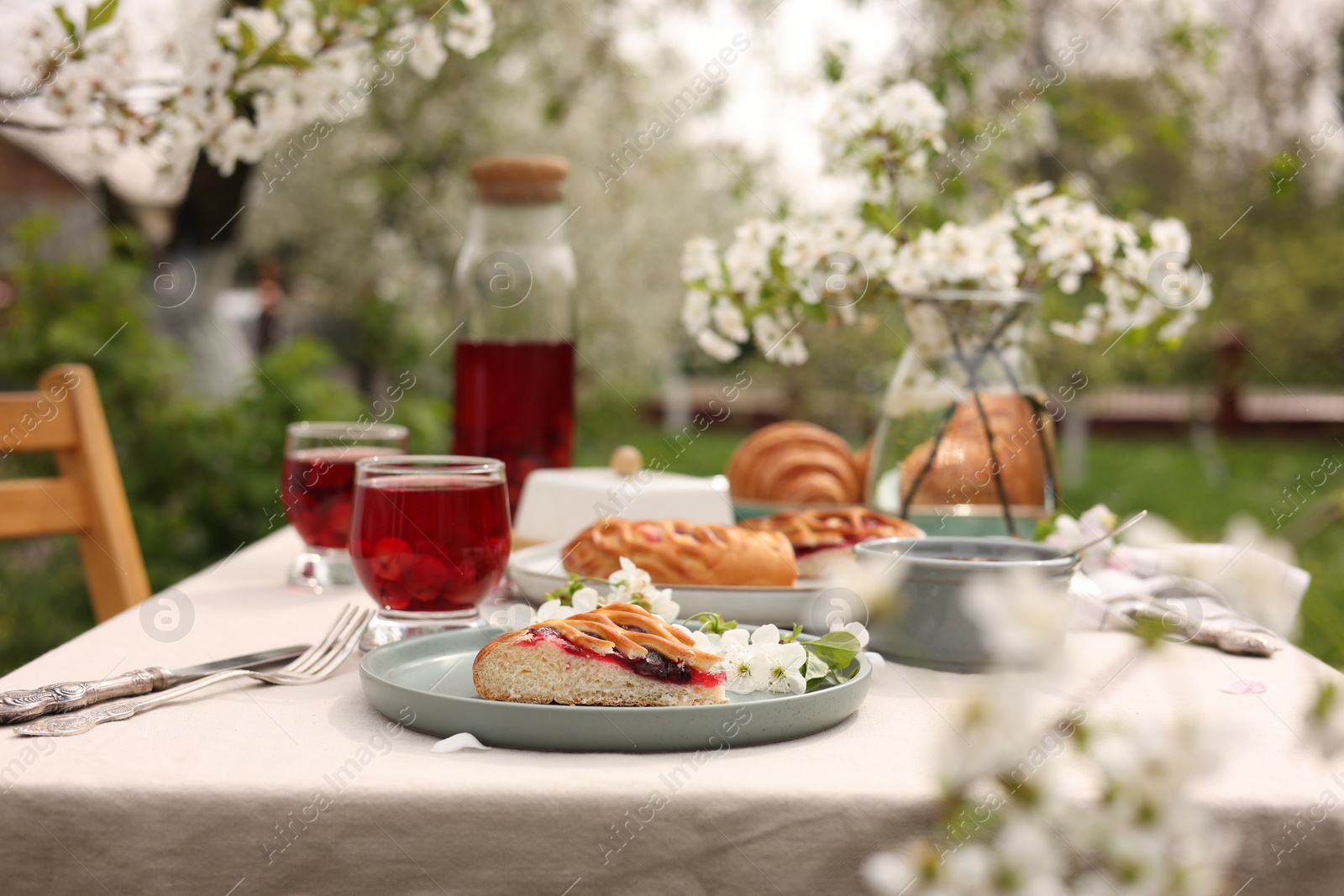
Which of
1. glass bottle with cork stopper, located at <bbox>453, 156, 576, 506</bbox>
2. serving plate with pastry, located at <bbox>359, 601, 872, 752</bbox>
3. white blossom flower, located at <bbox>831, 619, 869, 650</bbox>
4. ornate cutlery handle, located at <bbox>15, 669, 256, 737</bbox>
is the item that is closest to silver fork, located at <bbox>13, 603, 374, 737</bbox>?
ornate cutlery handle, located at <bbox>15, 669, 256, 737</bbox>

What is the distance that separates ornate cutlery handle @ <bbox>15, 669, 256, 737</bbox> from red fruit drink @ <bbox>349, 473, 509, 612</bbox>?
0.70ft

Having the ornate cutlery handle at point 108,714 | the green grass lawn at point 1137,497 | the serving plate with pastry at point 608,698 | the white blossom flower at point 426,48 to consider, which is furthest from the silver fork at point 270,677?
the white blossom flower at point 426,48

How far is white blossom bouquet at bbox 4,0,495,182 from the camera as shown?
2.07 meters

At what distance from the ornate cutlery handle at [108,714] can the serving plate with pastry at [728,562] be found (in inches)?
16.8

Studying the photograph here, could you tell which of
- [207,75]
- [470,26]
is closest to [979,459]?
[470,26]

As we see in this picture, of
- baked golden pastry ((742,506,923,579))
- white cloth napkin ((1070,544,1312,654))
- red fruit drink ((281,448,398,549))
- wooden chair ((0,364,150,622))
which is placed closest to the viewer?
white cloth napkin ((1070,544,1312,654))

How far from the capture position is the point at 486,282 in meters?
2.05

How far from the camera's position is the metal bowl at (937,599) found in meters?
1.24

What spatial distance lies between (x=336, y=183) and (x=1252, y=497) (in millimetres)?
7940

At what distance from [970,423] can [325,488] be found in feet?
→ 3.22

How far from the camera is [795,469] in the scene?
2080mm

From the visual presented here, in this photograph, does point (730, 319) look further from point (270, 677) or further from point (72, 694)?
point (72, 694)

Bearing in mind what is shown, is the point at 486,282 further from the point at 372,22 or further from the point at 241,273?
the point at 241,273

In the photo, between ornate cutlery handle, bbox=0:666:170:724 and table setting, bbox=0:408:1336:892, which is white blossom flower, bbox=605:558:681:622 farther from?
ornate cutlery handle, bbox=0:666:170:724
